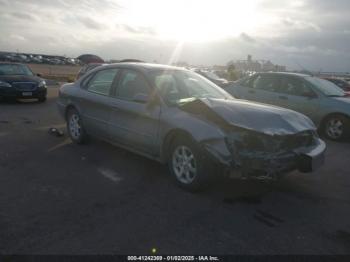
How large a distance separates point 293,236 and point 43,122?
757 cm

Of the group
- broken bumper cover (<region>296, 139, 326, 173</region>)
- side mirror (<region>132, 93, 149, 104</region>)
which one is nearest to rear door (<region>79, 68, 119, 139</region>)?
side mirror (<region>132, 93, 149, 104</region>)

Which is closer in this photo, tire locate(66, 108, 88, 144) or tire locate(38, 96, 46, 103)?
tire locate(66, 108, 88, 144)

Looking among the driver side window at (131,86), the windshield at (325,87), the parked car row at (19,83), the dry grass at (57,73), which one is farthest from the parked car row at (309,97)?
the dry grass at (57,73)

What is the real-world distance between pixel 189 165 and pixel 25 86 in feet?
32.7

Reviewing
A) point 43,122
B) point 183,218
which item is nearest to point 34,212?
point 183,218

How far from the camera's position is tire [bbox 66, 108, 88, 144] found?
23.2 feet

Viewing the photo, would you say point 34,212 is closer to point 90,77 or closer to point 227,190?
point 227,190

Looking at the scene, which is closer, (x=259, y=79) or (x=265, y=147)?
A: (x=265, y=147)

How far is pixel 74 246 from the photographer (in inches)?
136

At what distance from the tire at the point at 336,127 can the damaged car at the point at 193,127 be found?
3837 mm

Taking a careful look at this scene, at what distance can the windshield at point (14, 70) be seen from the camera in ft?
44.6

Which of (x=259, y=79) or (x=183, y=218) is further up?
(x=259, y=79)

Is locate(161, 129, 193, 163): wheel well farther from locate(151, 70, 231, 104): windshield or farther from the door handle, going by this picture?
the door handle

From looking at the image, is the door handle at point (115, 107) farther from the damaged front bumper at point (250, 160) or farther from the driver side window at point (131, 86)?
the damaged front bumper at point (250, 160)
